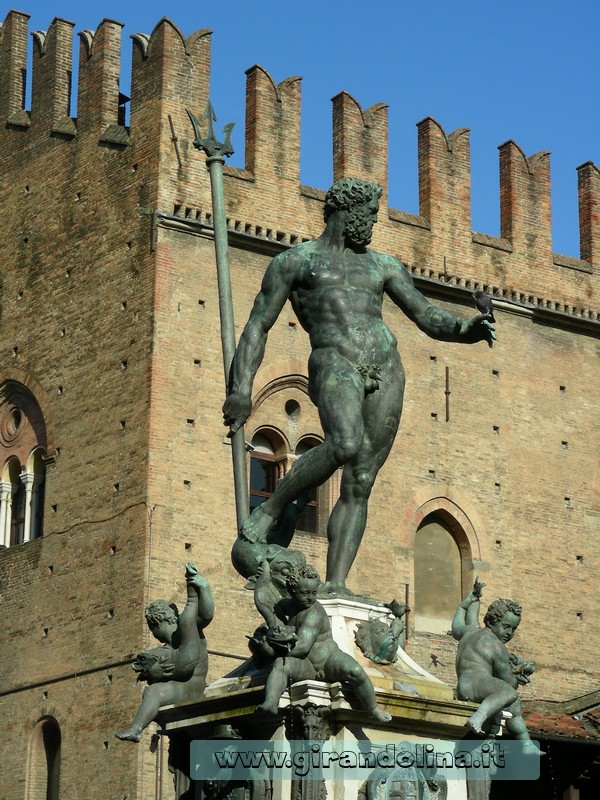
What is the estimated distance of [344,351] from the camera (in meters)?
8.65

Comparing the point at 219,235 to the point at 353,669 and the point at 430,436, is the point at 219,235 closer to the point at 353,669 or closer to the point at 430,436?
the point at 353,669

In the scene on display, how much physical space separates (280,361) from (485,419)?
3176 millimetres

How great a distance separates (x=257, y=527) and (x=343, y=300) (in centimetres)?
104

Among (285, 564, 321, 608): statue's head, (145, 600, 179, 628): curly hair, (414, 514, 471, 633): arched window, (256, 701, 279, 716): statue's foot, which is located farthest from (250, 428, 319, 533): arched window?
(256, 701, 279, 716): statue's foot

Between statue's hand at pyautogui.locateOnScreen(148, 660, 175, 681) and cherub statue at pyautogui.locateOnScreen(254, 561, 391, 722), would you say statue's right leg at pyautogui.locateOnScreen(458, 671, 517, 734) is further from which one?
statue's hand at pyautogui.locateOnScreen(148, 660, 175, 681)

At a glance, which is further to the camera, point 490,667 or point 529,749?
point 490,667

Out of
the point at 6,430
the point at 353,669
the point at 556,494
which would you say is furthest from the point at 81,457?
the point at 353,669

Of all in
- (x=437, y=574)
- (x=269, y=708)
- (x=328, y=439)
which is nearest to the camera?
(x=269, y=708)

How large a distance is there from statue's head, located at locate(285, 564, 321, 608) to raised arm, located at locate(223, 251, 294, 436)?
3.16 feet

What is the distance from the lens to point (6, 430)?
2552 cm

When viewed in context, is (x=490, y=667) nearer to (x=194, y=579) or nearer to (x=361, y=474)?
(x=361, y=474)

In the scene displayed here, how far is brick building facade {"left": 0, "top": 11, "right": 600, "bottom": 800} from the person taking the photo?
75.0 feet

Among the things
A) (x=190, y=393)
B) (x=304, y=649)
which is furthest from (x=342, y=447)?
(x=190, y=393)

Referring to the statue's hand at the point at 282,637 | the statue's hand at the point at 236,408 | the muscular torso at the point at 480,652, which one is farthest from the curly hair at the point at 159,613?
the muscular torso at the point at 480,652
